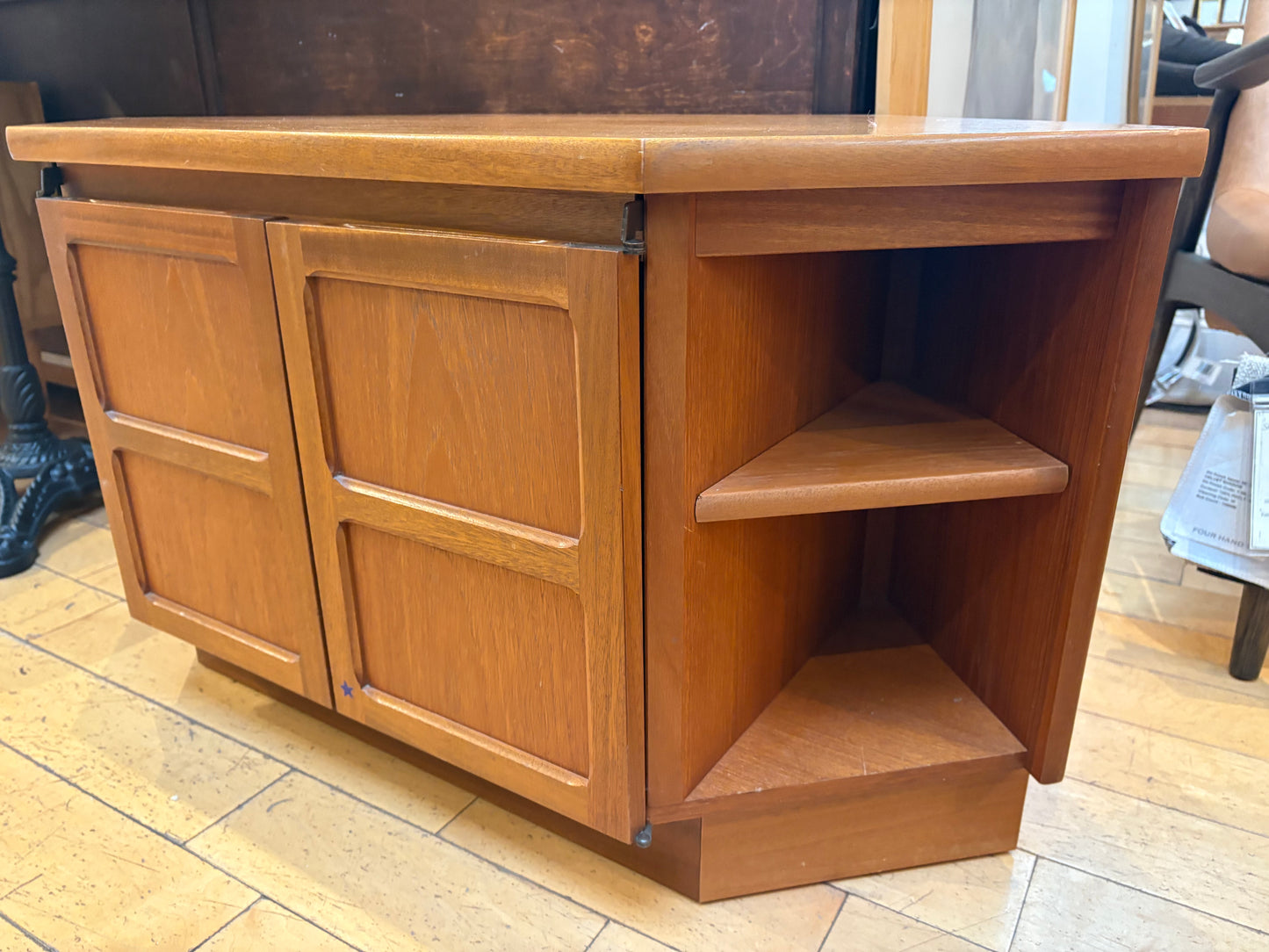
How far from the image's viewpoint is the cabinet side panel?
2.38ft

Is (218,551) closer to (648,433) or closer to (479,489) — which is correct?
(479,489)

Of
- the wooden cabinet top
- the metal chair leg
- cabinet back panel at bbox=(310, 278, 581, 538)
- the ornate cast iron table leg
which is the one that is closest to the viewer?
the wooden cabinet top

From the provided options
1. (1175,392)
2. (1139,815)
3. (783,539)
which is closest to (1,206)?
(783,539)

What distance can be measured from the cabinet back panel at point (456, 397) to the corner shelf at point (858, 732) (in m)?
0.30

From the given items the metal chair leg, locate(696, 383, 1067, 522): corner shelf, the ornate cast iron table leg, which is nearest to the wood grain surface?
locate(696, 383, 1067, 522): corner shelf

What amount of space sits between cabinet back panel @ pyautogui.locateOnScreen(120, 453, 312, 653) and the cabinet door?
0.23 ft

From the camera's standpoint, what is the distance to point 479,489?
77 centimetres

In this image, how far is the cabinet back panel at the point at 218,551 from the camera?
956 millimetres

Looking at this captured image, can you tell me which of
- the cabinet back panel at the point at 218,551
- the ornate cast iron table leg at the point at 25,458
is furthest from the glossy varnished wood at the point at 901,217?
the ornate cast iron table leg at the point at 25,458

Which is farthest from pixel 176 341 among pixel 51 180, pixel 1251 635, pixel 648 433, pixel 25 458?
pixel 1251 635

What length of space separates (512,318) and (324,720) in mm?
674

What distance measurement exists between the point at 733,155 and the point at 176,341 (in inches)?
25.3

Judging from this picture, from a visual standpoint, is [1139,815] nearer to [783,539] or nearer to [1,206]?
[783,539]

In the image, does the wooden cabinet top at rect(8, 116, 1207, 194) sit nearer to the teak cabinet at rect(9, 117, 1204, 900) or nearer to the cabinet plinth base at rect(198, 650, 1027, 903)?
the teak cabinet at rect(9, 117, 1204, 900)
